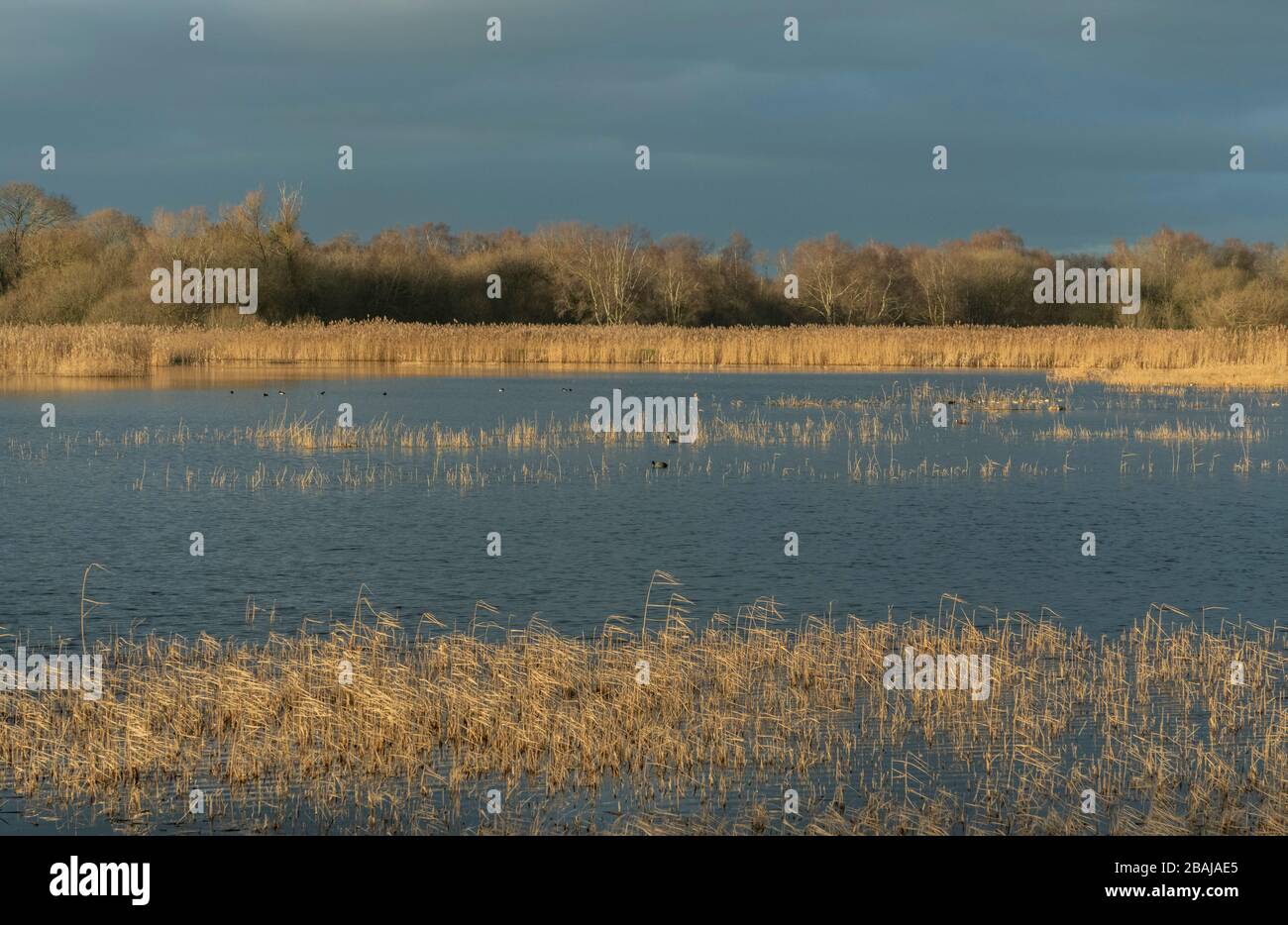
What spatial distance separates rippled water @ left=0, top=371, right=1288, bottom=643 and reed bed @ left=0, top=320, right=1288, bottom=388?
65.9ft

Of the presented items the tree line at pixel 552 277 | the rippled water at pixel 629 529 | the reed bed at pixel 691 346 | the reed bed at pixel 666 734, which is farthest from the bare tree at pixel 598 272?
the reed bed at pixel 666 734

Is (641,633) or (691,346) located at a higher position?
(691,346)

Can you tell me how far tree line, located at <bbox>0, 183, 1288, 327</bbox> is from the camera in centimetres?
7119

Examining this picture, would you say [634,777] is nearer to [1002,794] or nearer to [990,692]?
[1002,794]

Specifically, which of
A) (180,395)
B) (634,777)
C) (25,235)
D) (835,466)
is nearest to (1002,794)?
(634,777)

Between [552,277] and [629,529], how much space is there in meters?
66.2

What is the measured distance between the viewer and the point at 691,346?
57.8 m

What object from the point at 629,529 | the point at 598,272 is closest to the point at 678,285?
the point at 598,272

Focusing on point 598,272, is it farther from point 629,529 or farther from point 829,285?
point 629,529

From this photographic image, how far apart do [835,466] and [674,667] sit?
14524 mm

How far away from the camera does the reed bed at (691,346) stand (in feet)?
170

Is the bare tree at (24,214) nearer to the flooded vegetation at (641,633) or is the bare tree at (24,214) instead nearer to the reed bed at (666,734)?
the flooded vegetation at (641,633)
